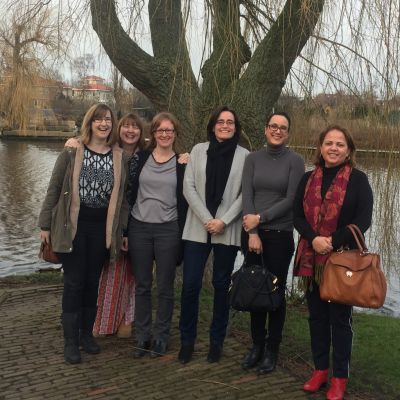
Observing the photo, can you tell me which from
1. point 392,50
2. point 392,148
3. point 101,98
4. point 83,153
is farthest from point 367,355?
point 101,98

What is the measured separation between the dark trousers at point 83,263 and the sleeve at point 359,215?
175 centimetres

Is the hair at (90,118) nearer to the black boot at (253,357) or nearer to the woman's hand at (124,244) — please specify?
the woman's hand at (124,244)

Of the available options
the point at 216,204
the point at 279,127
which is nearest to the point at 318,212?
the point at 279,127

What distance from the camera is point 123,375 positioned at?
13.0ft

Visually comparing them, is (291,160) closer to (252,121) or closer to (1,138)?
(252,121)

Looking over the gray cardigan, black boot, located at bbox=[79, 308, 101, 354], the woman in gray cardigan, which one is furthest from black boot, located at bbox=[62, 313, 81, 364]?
the gray cardigan

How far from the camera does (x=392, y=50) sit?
4316mm

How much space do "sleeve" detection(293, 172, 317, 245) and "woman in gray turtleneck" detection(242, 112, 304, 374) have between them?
0.38 ft

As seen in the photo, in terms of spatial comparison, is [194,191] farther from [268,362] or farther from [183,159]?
[268,362]

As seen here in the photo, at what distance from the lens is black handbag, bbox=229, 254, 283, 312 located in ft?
12.3

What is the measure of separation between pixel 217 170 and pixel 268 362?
1.43 metres

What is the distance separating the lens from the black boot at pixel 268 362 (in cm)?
398

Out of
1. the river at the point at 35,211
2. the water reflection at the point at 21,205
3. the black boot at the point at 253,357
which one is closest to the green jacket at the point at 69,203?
the black boot at the point at 253,357

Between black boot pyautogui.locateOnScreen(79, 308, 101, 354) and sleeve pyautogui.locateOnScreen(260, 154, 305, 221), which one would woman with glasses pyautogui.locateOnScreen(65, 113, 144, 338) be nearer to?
black boot pyautogui.locateOnScreen(79, 308, 101, 354)
